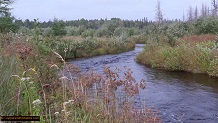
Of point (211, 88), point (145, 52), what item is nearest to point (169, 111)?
point (211, 88)

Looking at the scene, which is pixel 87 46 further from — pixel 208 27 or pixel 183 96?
pixel 183 96

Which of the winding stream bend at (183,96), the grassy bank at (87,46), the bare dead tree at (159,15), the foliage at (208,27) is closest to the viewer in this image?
the winding stream bend at (183,96)

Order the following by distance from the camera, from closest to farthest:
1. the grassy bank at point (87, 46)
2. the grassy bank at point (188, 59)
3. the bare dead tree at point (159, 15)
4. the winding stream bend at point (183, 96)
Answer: the winding stream bend at point (183, 96) < the grassy bank at point (188, 59) < the grassy bank at point (87, 46) < the bare dead tree at point (159, 15)

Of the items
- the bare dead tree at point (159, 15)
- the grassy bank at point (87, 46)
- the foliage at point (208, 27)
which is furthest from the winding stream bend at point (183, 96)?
the bare dead tree at point (159, 15)

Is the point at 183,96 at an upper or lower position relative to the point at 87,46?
lower

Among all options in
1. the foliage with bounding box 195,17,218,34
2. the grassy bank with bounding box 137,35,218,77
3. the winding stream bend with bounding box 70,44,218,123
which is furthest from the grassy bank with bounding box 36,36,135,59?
the winding stream bend with bounding box 70,44,218,123

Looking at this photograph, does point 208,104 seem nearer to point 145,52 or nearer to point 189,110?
point 189,110

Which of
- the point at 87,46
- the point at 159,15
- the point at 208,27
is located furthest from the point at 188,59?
the point at 159,15

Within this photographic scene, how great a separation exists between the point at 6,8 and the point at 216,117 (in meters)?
24.8

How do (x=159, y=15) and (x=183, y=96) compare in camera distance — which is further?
(x=159, y=15)

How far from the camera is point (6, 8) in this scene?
1041 inches

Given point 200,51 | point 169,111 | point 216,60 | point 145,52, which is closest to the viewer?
point 169,111

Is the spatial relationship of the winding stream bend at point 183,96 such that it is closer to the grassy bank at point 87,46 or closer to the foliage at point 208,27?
the grassy bank at point 87,46

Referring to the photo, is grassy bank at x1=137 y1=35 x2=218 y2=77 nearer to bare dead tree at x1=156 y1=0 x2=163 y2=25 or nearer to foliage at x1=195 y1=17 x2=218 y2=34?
foliage at x1=195 y1=17 x2=218 y2=34
